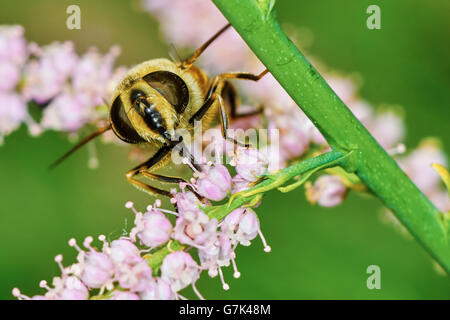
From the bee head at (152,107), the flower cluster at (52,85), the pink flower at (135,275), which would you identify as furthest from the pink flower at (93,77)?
the pink flower at (135,275)

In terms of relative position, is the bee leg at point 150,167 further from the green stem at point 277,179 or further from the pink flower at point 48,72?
the pink flower at point 48,72

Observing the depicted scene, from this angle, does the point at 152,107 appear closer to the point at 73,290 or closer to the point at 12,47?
the point at 73,290

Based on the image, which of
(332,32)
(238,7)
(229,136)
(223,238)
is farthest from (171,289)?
(332,32)

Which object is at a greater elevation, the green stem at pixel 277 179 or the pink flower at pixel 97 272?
the green stem at pixel 277 179

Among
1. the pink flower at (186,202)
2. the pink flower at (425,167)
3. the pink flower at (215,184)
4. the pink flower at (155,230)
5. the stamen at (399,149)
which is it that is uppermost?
the pink flower at (425,167)

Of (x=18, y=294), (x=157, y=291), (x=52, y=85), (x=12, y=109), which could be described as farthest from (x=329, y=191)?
(x=12, y=109)
